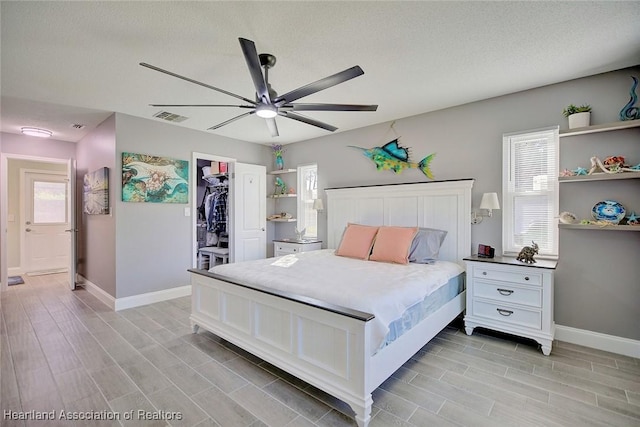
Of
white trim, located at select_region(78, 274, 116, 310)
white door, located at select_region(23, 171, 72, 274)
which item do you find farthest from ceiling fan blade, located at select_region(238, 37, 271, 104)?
white door, located at select_region(23, 171, 72, 274)

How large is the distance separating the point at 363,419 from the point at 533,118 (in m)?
3.32

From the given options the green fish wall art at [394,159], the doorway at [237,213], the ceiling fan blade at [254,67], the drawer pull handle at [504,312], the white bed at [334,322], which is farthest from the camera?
the doorway at [237,213]

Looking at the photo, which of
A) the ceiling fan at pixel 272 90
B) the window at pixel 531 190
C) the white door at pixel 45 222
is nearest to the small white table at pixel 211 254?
the white door at pixel 45 222

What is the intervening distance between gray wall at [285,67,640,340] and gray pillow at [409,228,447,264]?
0.49 metres

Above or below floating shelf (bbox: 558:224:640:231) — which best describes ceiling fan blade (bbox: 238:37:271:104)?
above

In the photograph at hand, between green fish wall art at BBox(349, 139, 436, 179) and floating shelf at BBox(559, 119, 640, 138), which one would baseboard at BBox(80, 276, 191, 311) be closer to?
green fish wall art at BBox(349, 139, 436, 179)

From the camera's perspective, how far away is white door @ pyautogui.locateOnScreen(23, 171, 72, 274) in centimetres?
618

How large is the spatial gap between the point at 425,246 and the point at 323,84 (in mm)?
2142

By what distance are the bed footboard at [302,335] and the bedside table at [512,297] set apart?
1851 millimetres

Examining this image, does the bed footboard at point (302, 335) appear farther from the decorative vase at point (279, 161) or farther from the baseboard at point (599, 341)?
the decorative vase at point (279, 161)

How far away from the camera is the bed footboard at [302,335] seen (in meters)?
1.79

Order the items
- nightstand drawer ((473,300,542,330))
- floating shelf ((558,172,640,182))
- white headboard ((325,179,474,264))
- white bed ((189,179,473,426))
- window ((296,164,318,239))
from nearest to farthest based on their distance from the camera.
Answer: white bed ((189,179,473,426)), floating shelf ((558,172,640,182)), nightstand drawer ((473,300,542,330)), white headboard ((325,179,474,264)), window ((296,164,318,239))

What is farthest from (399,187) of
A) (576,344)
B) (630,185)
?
(576,344)

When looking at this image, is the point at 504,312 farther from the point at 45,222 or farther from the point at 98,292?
the point at 45,222
